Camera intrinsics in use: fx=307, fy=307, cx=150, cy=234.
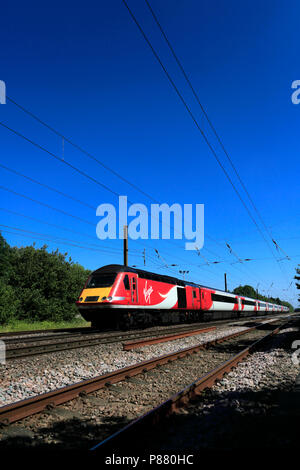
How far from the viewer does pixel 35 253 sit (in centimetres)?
2888

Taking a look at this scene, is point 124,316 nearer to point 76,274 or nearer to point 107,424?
point 107,424

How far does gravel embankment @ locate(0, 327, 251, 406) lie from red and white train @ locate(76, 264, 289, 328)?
4.75 m

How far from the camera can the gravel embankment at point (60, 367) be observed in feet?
19.7

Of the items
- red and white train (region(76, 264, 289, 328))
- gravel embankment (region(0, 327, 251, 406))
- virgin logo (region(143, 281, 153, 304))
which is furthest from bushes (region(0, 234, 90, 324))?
gravel embankment (region(0, 327, 251, 406))

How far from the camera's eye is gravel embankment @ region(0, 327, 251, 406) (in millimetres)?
6004

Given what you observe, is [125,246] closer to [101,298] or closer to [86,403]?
[101,298]

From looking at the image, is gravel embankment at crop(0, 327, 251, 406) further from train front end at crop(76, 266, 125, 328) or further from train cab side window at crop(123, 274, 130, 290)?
train cab side window at crop(123, 274, 130, 290)

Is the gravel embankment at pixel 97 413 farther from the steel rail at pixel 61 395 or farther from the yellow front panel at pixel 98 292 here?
the yellow front panel at pixel 98 292

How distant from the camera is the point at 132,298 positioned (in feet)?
55.8

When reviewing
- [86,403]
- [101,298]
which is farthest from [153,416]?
[101,298]

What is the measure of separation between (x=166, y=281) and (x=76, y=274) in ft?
41.6

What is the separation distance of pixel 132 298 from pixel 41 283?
14.4 meters

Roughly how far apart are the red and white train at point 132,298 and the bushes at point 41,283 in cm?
1161
